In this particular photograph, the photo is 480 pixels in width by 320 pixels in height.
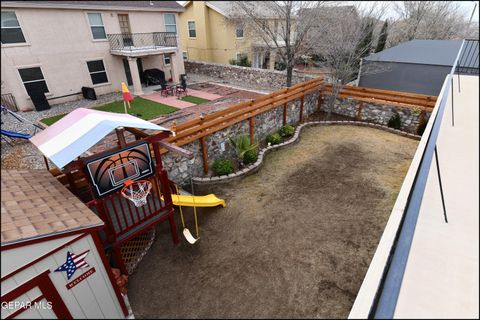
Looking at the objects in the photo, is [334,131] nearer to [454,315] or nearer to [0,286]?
[454,315]

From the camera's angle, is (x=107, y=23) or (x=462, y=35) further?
(x=462, y=35)

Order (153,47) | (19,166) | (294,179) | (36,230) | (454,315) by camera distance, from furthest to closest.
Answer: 1. (153,47)
2. (294,179)
3. (19,166)
4. (36,230)
5. (454,315)

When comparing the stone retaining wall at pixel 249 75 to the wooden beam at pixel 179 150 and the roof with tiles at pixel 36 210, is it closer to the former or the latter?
the wooden beam at pixel 179 150

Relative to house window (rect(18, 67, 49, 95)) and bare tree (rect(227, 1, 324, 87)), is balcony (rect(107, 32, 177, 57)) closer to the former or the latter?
house window (rect(18, 67, 49, 95))

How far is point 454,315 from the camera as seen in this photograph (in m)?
2.53

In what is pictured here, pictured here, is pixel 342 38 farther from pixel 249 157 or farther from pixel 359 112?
pixel 249 157

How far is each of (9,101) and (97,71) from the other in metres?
4.58

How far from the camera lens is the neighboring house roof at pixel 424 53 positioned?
40.6 ft

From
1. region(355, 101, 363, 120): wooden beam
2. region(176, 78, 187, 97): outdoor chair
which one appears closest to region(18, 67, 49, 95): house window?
region(176, 78, 187, 97): outdoor chair

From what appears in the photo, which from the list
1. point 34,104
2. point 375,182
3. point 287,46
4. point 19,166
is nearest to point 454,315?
point 375,182

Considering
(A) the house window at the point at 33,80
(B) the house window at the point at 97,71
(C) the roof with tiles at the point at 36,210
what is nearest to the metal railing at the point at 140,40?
(B) the house window at the point at 97,71

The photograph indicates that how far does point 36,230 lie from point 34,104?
1318 centimetres

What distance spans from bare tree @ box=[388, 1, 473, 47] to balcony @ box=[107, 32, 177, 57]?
1973 cm

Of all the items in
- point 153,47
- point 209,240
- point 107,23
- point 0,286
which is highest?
point 107,23
